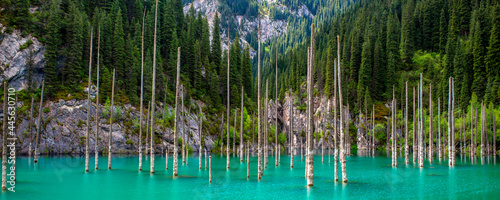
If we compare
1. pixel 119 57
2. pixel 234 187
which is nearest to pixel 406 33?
pixel 119 57

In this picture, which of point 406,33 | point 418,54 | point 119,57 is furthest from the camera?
point 406,33

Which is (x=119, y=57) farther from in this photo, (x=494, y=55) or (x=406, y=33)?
(x=406, y=33)

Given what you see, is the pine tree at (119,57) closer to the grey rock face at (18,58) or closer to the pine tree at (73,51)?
the pine tree at (73,51)

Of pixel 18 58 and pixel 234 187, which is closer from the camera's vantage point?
pixel 234 187

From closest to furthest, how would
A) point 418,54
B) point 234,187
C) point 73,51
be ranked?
point 234,187 < point 73,51 < point 418,54

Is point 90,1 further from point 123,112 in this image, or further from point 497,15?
point 497,15

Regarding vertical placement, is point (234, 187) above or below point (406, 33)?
below

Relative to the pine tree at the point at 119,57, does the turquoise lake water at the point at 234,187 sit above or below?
below

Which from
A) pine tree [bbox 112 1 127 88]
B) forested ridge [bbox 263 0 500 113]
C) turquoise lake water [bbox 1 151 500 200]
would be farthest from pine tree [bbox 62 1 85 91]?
forested ridge [bbox 263 0 500 113]

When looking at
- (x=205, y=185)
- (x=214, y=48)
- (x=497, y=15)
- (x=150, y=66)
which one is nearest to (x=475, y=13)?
(x=497, y=15)

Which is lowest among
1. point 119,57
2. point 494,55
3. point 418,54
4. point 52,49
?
point 52,49

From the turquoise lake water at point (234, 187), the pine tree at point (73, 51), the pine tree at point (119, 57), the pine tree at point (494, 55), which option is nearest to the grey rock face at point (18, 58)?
the pine tree at point (73, 51)

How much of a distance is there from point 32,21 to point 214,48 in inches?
2343

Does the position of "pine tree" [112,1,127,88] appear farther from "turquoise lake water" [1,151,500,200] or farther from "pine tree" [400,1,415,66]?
"pine tree" [400,1,415,66]
